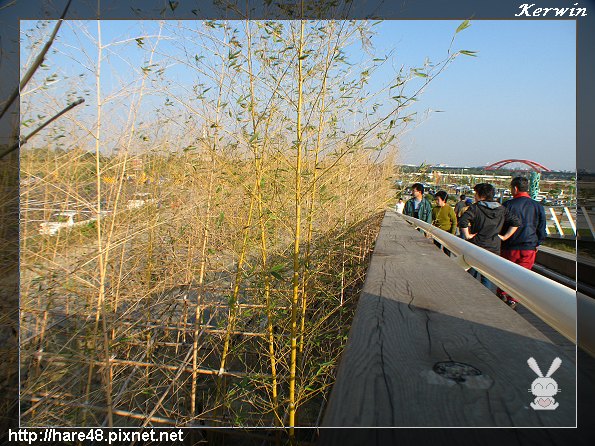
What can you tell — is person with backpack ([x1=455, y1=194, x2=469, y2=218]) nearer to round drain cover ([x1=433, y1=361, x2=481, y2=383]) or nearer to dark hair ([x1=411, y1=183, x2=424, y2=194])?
dark hair ([x1=411, y1=183, x2=424, y2=194])

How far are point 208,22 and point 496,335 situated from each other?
6.66 feet

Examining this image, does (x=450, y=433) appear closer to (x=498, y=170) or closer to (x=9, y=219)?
(x=9, y=219)

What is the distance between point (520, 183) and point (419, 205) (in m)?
1.84

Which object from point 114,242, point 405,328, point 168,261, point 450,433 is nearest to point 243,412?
point 168,261

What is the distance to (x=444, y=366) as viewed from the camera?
0.55m

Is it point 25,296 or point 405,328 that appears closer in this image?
point 405,328

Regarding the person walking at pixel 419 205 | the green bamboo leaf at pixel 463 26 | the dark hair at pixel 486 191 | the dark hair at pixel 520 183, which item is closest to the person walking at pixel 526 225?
the dark hair at pixel 520 183

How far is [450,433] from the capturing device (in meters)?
0.42

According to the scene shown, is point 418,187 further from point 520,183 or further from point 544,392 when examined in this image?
point 544,392

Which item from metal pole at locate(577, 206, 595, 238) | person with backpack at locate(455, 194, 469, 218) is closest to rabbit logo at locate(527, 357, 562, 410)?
metal pole at locate(577, 206, 595, 238)

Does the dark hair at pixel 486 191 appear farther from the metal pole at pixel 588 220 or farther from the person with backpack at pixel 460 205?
the person with backpack at pixel 460 205

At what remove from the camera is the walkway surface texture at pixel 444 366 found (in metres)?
0.45

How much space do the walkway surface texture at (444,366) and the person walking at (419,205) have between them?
438 centimetres

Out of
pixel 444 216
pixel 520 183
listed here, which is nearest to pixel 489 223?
pixel 520 183
